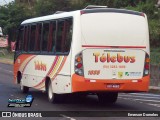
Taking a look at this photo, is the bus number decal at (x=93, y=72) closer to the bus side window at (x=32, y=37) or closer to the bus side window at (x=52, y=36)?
the bus side window at (x=52, y=36)

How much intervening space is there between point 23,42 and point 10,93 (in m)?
2.14

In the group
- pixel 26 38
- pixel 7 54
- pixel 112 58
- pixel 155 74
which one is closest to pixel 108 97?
pixel 112 58

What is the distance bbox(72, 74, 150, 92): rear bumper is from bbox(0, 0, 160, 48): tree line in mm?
22592

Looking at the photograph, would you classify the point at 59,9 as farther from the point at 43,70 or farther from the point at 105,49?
the point at 105,49

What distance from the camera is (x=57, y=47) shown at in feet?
61.9

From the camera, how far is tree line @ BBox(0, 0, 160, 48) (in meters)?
42.9

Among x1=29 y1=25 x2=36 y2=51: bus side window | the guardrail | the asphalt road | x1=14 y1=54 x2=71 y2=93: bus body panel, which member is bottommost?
the guardrail

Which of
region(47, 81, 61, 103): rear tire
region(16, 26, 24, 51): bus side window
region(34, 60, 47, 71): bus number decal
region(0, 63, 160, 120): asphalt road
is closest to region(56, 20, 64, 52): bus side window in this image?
region(34, 60, 47, 71): bus number decal

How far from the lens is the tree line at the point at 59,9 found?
42.9 metres

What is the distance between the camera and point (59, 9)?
6181 cm

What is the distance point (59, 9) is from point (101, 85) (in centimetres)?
4525

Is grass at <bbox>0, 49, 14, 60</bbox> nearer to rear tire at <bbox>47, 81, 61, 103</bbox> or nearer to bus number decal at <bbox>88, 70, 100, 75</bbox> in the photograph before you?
rear tire at <bbox>47, 81, 61, 103</bbox>

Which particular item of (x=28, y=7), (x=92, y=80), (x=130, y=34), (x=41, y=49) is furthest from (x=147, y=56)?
(x=28, y=7)

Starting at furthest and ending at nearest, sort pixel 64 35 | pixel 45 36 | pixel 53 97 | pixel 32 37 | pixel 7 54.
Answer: pixel 7 54
pixel 32 37
pixel 45 36
pixel 53 97
pixel 64 35
